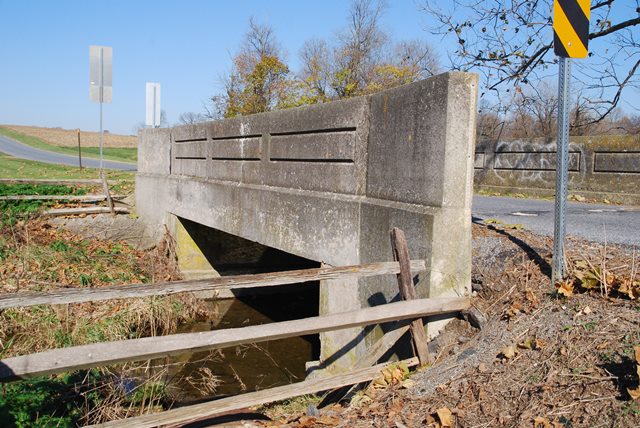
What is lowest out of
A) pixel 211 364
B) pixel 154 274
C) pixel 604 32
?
pixel 211 364

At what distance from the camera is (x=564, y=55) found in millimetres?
4137

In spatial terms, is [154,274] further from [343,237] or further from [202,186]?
[343,237]

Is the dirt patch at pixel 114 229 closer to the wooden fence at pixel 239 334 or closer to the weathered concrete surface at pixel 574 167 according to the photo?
the weathered concrete surface at pixel 574 167

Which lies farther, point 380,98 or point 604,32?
point 604,32

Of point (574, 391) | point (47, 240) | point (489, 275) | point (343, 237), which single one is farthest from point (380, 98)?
point (47, 240)

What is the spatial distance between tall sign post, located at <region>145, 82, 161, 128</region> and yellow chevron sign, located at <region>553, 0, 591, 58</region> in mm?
11791

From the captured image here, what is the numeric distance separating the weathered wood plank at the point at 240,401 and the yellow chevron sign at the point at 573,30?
256 centimetres

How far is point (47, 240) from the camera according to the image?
11.0 metres

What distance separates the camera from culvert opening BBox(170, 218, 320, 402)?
24.6 feet

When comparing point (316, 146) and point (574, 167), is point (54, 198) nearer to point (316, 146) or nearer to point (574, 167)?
point (316, 146)

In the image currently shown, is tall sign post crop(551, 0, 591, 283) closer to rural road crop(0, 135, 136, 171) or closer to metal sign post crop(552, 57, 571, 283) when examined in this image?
metal sign post crop(552, 57, 571, 283)

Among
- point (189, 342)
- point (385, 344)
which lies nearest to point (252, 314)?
point (385, 344)

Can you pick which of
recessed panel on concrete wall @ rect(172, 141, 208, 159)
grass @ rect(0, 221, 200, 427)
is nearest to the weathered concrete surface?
recessed panel on concrete wall @ rect(172, 141, 208, 159)

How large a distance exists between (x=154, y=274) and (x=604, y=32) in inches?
334
